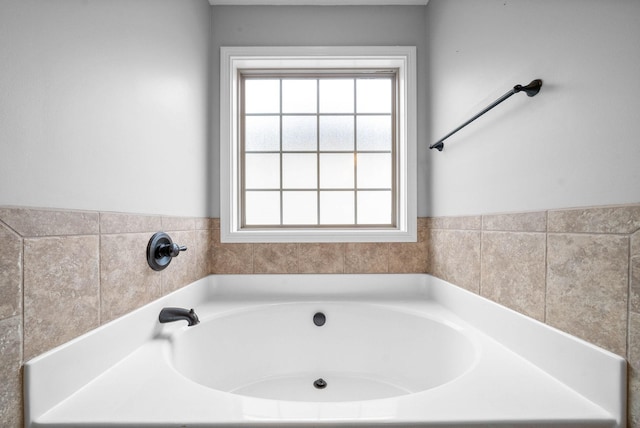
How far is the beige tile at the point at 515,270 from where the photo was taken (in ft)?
3.23

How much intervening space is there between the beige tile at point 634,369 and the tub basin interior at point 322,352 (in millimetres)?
680

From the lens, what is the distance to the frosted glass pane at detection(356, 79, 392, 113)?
2.11 meters

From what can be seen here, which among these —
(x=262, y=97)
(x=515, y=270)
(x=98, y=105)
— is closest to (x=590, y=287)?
(x=515, y=270)

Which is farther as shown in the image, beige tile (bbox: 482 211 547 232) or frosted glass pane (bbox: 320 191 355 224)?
frosted glass pane (bbox: 320 191 355 224)

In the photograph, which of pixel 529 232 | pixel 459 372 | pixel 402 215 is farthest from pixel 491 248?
pixel 402 215

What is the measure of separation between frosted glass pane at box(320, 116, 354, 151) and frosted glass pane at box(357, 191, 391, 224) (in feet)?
1.06

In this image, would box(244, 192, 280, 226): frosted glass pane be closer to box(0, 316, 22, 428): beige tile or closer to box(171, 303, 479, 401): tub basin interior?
box(171, 303, 479, 401): tub basin interior

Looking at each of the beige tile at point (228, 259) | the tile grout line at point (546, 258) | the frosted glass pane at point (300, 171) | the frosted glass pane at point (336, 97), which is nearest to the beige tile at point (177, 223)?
the beige tile at point (228, 259)

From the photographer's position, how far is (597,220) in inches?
30.7

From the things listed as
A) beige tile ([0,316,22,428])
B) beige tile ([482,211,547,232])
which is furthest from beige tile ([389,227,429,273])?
beige tile ([0,316,22,428])

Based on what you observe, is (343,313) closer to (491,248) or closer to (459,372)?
(459,372)

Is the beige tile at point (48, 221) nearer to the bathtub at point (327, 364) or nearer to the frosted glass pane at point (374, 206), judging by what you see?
the bathtub at point (327, 364)

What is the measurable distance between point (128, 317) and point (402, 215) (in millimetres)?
1462

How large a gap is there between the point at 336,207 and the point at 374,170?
1.12ft
